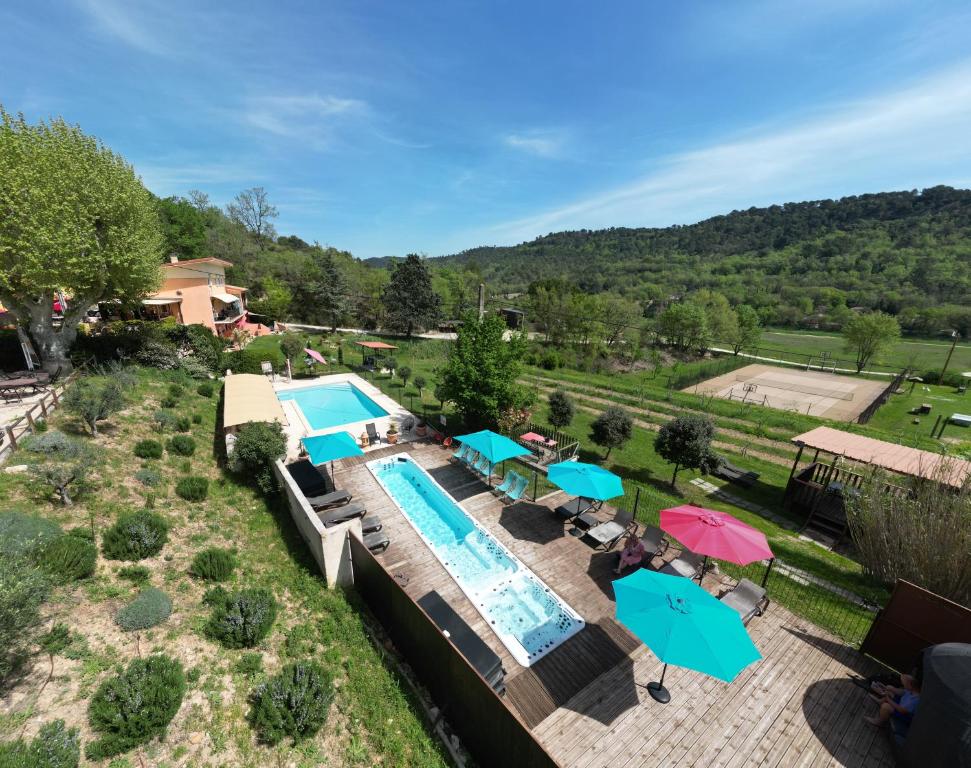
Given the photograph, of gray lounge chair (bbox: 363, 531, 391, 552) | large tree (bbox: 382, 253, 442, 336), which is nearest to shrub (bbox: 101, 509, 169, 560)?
gray lounge chair (bbox: 363, 531, 391, 552)

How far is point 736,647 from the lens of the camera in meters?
5.82

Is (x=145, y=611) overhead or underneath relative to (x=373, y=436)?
underneath

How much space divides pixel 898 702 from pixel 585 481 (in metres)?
6.52

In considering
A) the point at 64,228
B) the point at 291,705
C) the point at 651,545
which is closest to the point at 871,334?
the point at 651,545

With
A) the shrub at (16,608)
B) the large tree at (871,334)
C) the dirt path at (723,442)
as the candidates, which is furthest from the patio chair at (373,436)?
the large tree at (871,334)

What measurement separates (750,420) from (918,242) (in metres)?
147

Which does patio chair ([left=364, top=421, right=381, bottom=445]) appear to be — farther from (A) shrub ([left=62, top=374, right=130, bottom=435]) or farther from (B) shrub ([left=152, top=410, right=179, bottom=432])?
(A) shrub ([left=62, top=374, right=130, bottom=435])

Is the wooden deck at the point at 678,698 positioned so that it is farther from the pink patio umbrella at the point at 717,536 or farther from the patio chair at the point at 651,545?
the pink patio umbrella at the point at 717,536

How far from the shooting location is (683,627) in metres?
5.98

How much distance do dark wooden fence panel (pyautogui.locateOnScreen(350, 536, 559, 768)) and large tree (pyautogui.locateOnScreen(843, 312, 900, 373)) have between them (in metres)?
64.1

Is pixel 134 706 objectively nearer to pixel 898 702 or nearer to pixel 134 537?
pixel 134 537

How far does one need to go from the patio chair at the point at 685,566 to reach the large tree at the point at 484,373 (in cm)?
903

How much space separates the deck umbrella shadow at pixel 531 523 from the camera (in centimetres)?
1112

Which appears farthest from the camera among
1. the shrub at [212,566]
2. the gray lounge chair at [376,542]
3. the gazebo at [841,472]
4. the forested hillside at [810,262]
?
the forested hillside at [810,262]
